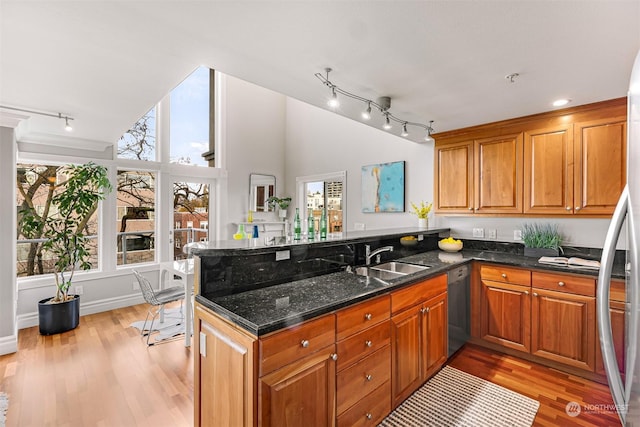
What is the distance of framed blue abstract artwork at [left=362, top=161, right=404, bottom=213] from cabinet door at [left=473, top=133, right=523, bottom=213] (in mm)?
1092

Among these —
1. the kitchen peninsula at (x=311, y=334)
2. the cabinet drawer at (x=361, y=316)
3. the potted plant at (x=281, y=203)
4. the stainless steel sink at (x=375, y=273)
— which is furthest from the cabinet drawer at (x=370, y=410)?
the potted plant at (x=281, y=203)

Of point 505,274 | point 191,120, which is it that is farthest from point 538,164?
point 191,120

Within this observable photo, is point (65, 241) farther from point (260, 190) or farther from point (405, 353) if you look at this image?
point (405, 353)

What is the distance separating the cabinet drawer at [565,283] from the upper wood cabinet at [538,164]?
65 centimetres

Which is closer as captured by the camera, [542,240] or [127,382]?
[127,382]

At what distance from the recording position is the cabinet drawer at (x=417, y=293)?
1948 millimetres

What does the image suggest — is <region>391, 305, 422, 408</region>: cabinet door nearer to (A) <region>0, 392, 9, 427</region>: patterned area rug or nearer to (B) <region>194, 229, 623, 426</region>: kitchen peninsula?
(B) <region>194, 229, 623, 426</region>: kitchen peninsula

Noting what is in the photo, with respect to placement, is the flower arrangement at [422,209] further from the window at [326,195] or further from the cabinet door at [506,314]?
the window at [326,195]

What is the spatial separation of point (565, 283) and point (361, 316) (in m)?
1.92

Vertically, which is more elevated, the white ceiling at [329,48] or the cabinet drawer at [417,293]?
the white ceiling at [329,48]

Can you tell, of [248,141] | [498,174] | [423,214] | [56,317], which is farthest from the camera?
[248,141]

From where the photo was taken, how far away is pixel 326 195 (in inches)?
213

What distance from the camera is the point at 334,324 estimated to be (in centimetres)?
154

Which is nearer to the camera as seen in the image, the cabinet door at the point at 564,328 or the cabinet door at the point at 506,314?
the cabinet door at the point at 564,328
